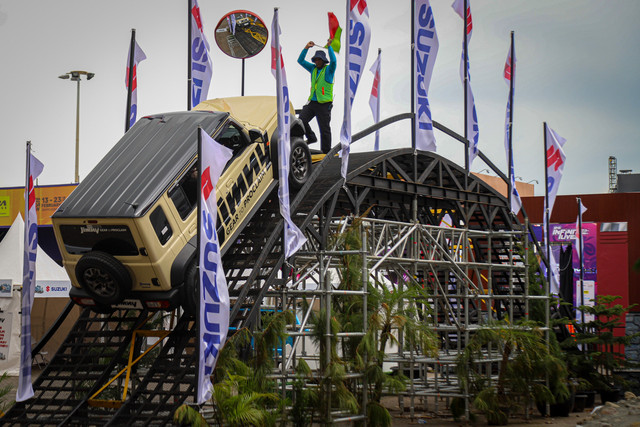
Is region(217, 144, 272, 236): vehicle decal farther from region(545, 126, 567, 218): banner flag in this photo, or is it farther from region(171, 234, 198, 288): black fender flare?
region(545, 126, 567, 218): banner flag

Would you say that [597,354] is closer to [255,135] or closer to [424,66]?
[424,66]

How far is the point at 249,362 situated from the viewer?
13.6 m

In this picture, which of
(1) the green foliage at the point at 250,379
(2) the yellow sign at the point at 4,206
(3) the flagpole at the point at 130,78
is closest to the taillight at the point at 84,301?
(1) the green foliage at the point at 250,379

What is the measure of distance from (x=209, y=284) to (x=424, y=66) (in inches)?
413

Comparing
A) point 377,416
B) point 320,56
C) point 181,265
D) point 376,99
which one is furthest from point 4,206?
point 181,265

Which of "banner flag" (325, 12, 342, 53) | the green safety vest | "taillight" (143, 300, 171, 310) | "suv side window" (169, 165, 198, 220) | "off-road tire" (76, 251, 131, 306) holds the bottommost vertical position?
"taillight" (143, 300, 171, 310)

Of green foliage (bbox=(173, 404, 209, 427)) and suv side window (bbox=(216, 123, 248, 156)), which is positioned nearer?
green foliage (bbox=(173, 404, 209, 427))

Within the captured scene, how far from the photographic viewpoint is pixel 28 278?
14.2 m

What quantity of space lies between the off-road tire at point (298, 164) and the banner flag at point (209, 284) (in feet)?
12.4

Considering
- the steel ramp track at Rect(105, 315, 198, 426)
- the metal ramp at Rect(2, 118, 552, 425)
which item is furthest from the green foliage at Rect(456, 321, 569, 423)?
the steel ramp track at Rect(105, 315, 198, 426)

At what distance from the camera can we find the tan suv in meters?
12.7

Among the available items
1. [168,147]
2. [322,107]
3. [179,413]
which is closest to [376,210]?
[322,107]

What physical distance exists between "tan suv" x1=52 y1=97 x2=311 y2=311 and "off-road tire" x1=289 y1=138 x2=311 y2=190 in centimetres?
106

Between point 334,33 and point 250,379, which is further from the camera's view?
point 334,33
